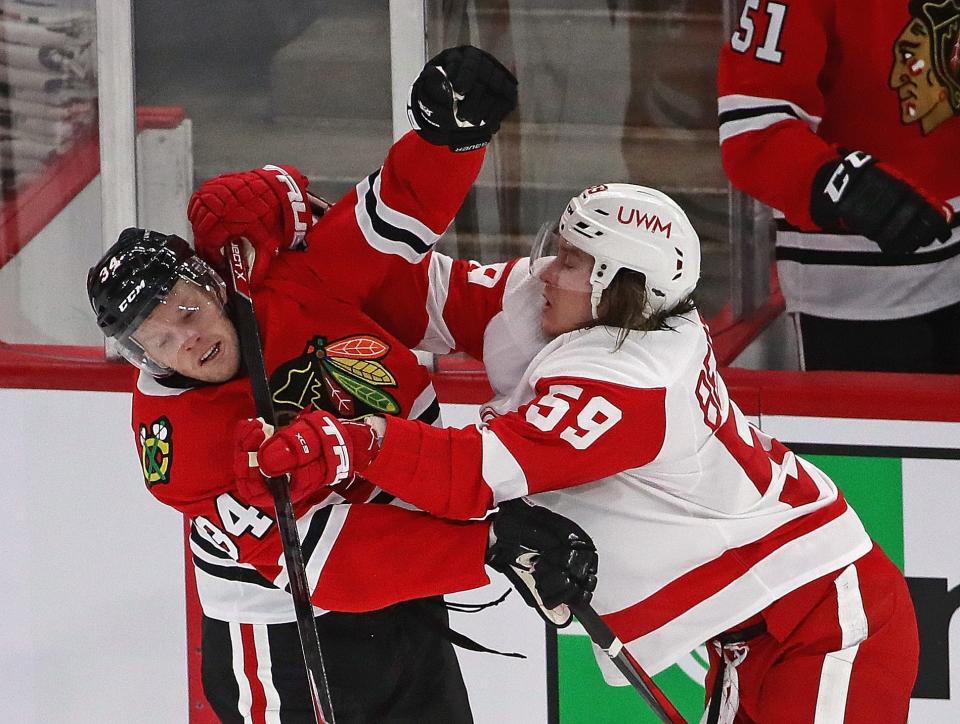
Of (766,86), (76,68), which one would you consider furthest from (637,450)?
(76,68)

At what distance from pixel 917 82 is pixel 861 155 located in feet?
0.70

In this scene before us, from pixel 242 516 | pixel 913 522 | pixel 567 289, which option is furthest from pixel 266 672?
pixel 913 522

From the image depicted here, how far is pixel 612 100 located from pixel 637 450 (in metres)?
1.24

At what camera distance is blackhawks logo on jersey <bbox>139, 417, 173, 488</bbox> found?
69.3 inches

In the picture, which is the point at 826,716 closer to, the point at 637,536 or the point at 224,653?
the point at 637,536

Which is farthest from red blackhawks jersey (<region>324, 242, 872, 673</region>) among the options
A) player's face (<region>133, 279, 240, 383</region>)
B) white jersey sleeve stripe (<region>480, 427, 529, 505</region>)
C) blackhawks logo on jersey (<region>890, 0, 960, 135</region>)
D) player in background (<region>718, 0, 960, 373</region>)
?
blackhawks logo on jersey (<region>890, 0, 960, 135</region>)

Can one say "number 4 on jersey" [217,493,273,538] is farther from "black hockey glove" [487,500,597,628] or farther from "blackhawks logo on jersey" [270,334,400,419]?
"black hockey glove" [487,500,597,628]

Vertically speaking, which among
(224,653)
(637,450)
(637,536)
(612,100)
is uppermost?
Result: (612,100)

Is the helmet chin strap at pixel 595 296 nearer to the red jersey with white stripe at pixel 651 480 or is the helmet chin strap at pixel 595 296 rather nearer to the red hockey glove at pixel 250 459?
the red jersey with white stripe at pixel 651 480

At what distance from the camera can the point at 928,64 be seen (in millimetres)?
2426

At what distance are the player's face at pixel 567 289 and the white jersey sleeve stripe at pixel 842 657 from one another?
486 millimetres

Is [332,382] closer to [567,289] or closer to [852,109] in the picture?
[567,289]

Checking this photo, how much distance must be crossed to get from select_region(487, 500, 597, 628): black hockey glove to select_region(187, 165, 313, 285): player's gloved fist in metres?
0.46

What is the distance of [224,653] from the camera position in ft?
6.77
